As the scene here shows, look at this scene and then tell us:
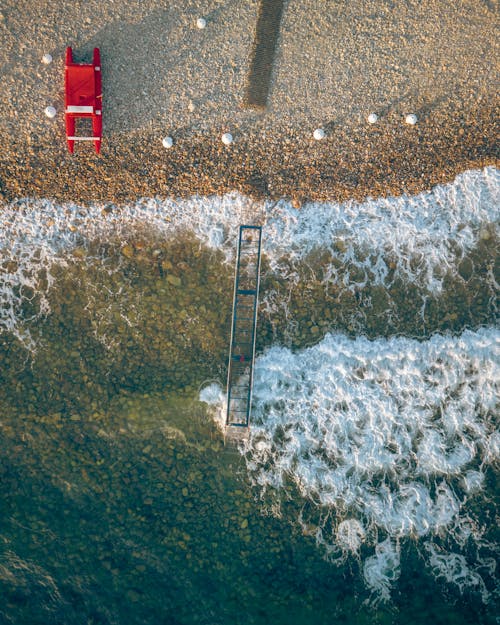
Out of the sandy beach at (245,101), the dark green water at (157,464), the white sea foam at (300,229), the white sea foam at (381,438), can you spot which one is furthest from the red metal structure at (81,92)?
the white sea foam at (381,438)

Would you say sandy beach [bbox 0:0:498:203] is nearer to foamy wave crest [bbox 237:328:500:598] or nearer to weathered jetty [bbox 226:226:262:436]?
weathered jetty [bbox 226:226:262:436]

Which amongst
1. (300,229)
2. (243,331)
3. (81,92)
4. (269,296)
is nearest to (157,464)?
(243,331)

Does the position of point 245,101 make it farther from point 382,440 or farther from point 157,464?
point 157,464

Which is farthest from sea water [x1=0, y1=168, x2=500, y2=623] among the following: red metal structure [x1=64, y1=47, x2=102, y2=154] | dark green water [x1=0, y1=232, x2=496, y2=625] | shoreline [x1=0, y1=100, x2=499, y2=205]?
red metal structure [x1=64, y1=47, x2=102, y2=154]

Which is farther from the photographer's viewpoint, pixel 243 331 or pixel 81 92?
pixel 243 331

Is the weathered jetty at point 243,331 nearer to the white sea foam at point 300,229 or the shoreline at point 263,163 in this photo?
the white sea foam at point 300,229

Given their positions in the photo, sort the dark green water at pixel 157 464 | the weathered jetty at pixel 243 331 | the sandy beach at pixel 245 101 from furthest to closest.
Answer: the sandy beach at pixel 245 101 < the weathered jetty at pixel 243 331 < the dark green water at pixel 157 464

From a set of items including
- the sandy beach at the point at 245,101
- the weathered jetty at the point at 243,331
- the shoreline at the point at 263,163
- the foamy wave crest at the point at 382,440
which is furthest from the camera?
the shoreline at the point at 263,163
